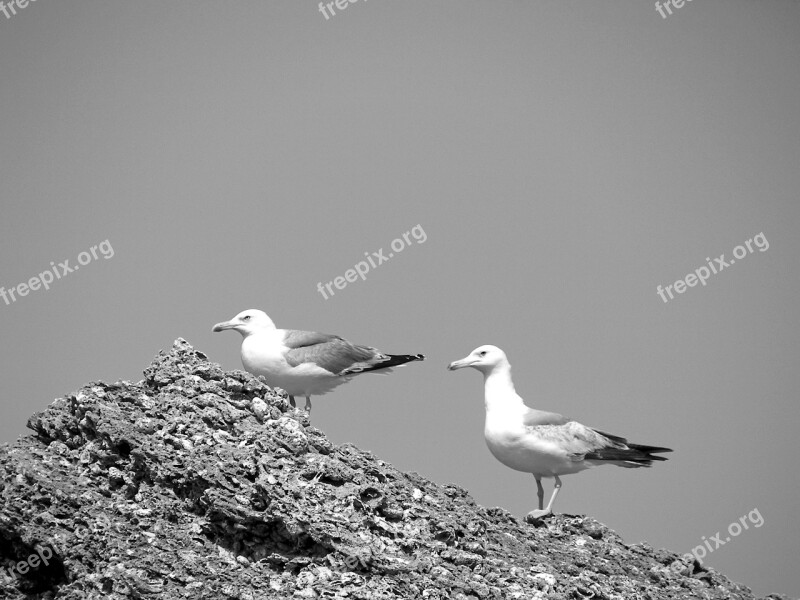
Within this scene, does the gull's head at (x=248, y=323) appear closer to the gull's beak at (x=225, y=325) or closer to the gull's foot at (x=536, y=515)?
the gull's beak at (x=225, y=325)

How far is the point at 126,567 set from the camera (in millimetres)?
11055

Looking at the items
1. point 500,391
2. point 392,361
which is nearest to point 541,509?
point 500,391

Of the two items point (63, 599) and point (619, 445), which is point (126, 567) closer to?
point (63, 599)

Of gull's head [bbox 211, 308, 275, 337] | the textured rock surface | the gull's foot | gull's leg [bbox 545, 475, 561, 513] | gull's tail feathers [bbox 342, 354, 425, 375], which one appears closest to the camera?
the textured rock surface

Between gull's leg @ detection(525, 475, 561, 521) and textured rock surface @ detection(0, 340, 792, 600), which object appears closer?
textured rock surface @ detection(0, 340, 792, 600)

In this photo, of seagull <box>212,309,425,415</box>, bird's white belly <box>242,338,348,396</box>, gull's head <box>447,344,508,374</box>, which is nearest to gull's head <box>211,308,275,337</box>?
seagull <box>212,309,425,415</box>

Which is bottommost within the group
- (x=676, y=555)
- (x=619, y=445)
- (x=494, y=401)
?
(x=676, y=555)

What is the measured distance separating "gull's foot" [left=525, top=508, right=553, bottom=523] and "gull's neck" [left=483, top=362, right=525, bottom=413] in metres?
2.15

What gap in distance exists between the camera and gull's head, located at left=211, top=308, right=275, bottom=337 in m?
20.1

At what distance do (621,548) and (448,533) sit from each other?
3.12 metres

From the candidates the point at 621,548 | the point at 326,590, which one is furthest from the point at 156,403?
the point at 621,548

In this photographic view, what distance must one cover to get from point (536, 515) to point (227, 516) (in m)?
5.82

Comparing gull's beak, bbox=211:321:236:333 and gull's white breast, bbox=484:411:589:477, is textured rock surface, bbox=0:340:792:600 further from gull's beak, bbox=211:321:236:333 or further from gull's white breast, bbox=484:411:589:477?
gull's beak, bbox=211:321:236:333

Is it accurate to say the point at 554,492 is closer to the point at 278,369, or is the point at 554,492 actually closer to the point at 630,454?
the point at 630,454
